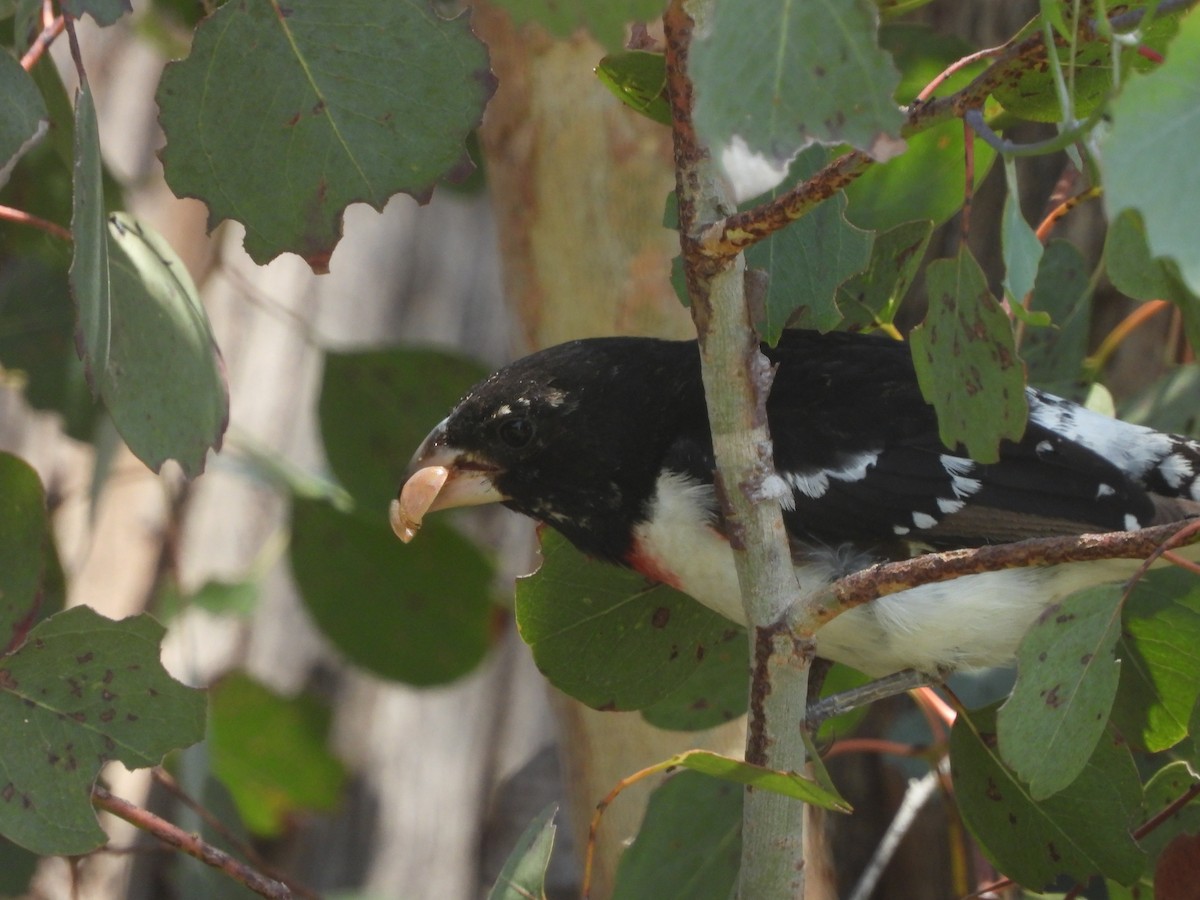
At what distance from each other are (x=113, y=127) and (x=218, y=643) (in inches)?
56.6

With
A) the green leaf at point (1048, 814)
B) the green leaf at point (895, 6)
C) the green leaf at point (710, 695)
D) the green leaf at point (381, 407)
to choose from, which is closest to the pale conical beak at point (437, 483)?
the green leaf at point (710, 695)

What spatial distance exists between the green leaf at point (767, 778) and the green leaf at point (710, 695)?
56 cm

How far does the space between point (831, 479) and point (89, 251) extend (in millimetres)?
911

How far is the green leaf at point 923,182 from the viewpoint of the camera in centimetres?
159

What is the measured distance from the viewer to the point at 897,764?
2.12m

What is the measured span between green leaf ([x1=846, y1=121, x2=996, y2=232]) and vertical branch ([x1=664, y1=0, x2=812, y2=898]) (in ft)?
1.76

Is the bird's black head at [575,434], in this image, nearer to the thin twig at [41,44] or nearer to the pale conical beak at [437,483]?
the pale conical beak at [437,483]

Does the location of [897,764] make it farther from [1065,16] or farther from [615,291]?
[1065,16]

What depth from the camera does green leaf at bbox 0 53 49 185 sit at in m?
1.15

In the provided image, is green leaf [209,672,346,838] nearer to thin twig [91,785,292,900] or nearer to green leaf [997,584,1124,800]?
thin twig [91,785,292,900]

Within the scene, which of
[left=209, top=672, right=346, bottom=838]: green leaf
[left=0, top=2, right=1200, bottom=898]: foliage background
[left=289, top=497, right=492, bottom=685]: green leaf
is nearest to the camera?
[left=289, top=497, right=492, bottom=685]: green leaf

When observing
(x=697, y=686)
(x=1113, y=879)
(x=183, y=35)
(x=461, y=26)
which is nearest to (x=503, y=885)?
(x=697, y=686)

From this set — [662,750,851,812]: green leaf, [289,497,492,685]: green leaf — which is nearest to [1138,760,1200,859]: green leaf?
[662,750,851,812]: green leaf

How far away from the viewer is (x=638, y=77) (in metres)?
1.27
